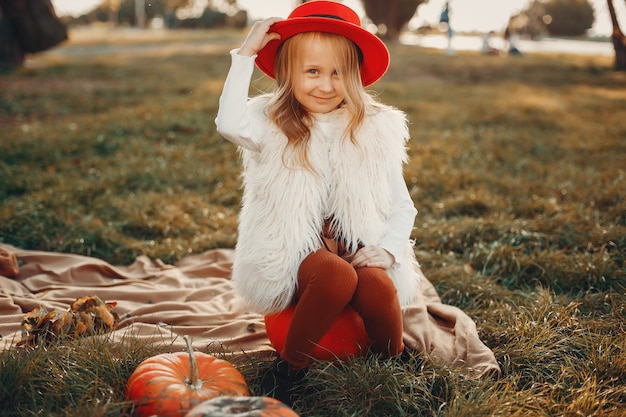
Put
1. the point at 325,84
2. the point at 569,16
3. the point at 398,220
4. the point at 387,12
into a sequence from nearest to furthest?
1. the point at 325,84
2. the point at 398,220
3. the point at 387,12
4. the point at 569,16

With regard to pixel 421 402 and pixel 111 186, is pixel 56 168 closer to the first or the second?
pixel 111 186

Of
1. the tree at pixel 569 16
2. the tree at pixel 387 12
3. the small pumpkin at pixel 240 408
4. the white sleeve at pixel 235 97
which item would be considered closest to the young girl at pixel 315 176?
the white sleeve at pixel 235 97

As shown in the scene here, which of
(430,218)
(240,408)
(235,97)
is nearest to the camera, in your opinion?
(240,408)

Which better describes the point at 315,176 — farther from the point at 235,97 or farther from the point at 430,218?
the point at 430,218

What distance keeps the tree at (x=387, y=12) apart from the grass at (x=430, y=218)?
14.3 metres

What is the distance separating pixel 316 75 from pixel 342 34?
0.22 metres

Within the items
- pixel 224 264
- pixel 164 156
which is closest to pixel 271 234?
pixel 224 264

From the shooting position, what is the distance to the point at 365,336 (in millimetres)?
2469

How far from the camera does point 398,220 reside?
103 inches

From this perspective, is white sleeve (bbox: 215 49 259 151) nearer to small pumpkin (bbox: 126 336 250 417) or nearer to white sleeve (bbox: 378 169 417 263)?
white sleeve (bbox: 378 169 417 263)

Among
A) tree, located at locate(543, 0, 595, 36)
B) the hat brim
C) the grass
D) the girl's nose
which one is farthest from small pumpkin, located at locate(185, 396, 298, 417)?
tree, located at locate(543, 0, 595, 36)

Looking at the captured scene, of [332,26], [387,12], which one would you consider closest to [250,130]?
[332,26]

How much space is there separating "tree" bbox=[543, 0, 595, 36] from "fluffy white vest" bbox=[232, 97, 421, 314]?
33.1 metres

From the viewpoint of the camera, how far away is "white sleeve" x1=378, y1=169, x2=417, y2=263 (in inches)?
100
